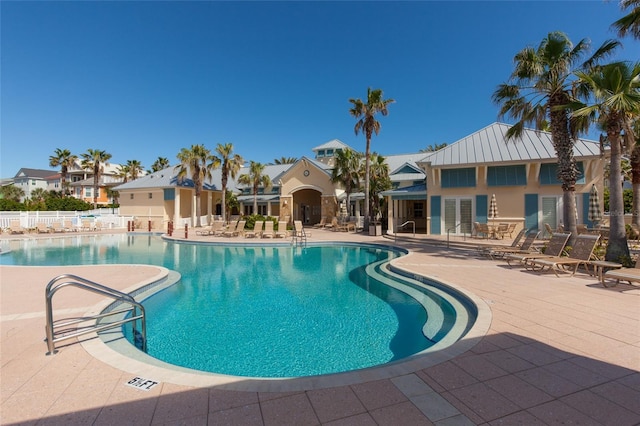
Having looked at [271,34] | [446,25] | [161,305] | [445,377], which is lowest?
[161,305]

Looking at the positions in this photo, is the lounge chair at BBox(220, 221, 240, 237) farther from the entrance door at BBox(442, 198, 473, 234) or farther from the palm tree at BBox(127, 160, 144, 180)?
the palm tree at BBox(127, 160, 144, 180)

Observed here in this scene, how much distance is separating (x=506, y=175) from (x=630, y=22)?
985cm

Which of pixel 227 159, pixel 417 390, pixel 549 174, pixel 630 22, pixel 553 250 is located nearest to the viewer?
pixel 417 390

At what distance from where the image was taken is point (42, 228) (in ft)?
80.0

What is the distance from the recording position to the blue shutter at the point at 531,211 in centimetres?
1764

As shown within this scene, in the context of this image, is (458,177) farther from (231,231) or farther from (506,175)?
(231,231)

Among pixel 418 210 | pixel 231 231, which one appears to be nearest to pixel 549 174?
pixel 418 210

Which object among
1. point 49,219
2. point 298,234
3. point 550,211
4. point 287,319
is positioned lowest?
point 287,319

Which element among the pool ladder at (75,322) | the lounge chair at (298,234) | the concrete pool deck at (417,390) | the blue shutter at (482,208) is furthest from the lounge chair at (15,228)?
the blue shutter at (482,208)

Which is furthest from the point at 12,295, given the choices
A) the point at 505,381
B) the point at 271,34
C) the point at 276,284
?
the point at 271,34

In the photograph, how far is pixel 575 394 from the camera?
2.93 metres

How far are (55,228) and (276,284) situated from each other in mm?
25379

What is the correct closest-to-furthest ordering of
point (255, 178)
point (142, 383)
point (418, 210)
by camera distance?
point (142, 383) → point (418, 210) → point (255, 178)

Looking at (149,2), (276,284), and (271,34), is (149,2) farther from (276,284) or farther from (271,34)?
(276,284)
